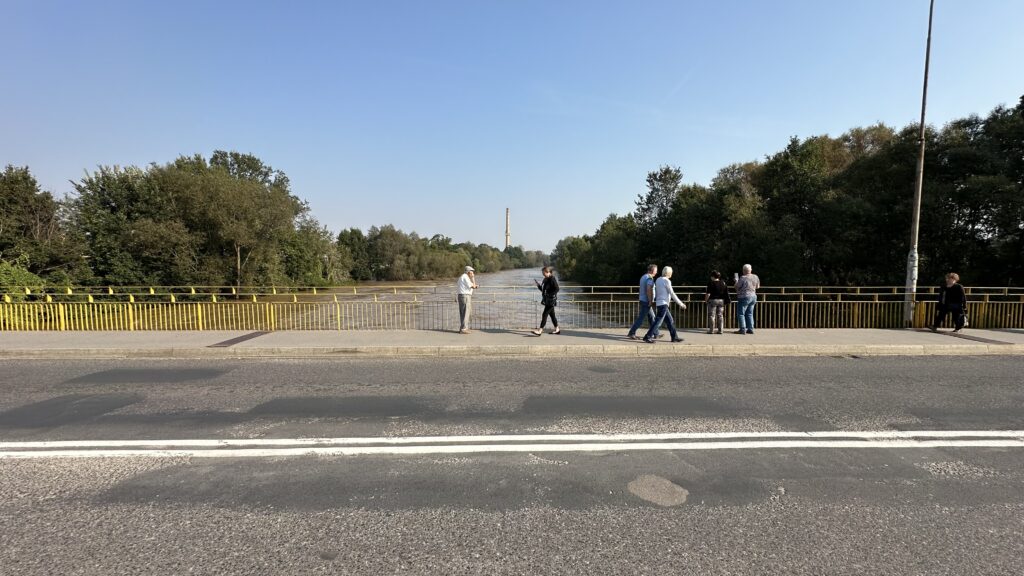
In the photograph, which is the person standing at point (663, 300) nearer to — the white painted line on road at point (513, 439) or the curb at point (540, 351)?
the curb at point (540, 351)

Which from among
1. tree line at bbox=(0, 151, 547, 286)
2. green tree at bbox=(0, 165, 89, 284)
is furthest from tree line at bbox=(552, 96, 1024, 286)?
green tree at bbox=(0, 165, 89, 284)

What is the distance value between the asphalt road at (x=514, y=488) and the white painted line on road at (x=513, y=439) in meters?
0.10

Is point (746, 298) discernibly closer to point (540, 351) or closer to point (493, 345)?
point (540, 351)

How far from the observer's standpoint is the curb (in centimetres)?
903

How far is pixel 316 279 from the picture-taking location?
55.8 m

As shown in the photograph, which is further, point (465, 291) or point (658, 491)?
point (465, 291)

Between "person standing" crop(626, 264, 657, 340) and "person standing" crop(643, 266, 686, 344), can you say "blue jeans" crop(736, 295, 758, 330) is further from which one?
"person standing" crop(626, 264, 657, 340)

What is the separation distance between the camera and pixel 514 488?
3.45 m

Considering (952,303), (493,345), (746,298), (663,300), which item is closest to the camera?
(493,345)

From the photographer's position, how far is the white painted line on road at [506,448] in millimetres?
4082

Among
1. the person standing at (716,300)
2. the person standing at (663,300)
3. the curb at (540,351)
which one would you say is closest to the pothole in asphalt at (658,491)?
the curb at (540,351)

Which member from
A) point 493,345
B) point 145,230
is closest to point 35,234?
point 145,230

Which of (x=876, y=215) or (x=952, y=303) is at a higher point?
(x=876, y=215)

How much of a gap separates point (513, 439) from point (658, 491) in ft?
4.91
